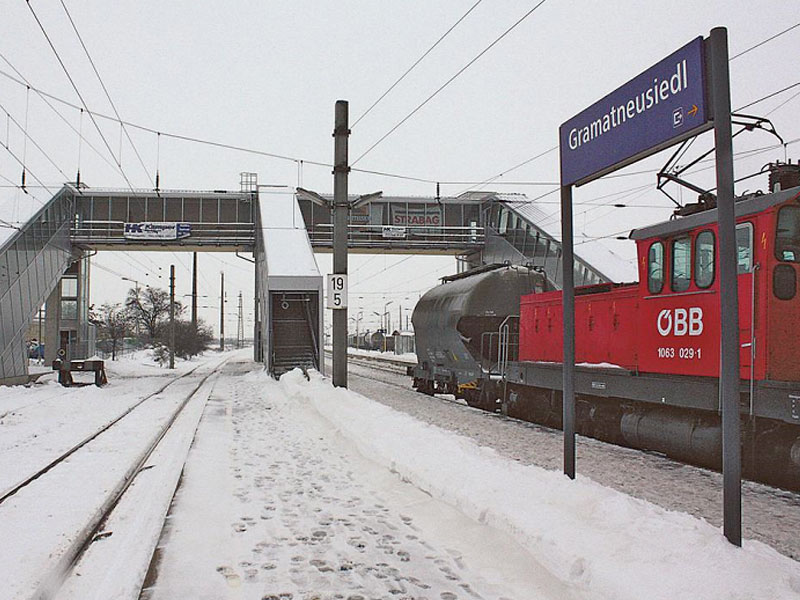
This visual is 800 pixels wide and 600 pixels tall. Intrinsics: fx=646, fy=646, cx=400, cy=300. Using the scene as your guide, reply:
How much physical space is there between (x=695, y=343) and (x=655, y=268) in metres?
1.31

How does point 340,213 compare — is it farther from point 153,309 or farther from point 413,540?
point 153,309

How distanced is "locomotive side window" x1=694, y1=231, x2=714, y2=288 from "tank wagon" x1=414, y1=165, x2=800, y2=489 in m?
0.01

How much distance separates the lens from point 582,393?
1124 cm

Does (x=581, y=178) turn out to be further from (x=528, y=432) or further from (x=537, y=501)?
(x=528, y=432)

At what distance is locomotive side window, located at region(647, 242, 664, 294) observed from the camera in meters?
9.32

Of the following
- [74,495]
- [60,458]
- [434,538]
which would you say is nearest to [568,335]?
[434,538]

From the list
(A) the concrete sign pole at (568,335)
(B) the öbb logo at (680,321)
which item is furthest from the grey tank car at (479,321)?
(A) the concrete sign pole at (568,335)

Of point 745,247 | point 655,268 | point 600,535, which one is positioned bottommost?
point 600,535

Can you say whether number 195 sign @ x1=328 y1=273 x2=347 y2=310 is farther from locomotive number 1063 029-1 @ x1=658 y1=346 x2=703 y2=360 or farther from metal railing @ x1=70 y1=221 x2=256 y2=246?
metal railing @ x1=70 y1=221 x2=256 y2=246

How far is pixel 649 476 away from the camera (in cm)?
838

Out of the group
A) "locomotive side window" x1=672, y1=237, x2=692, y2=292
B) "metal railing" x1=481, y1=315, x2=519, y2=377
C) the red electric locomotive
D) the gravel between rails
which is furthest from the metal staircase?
"locomotive side window" x1=672, y1=237, x2=692, y2=292

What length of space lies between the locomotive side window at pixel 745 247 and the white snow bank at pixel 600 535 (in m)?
3.61

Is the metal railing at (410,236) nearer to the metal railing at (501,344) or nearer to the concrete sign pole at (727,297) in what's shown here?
the metal railing at (501,344)

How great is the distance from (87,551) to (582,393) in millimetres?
8270
